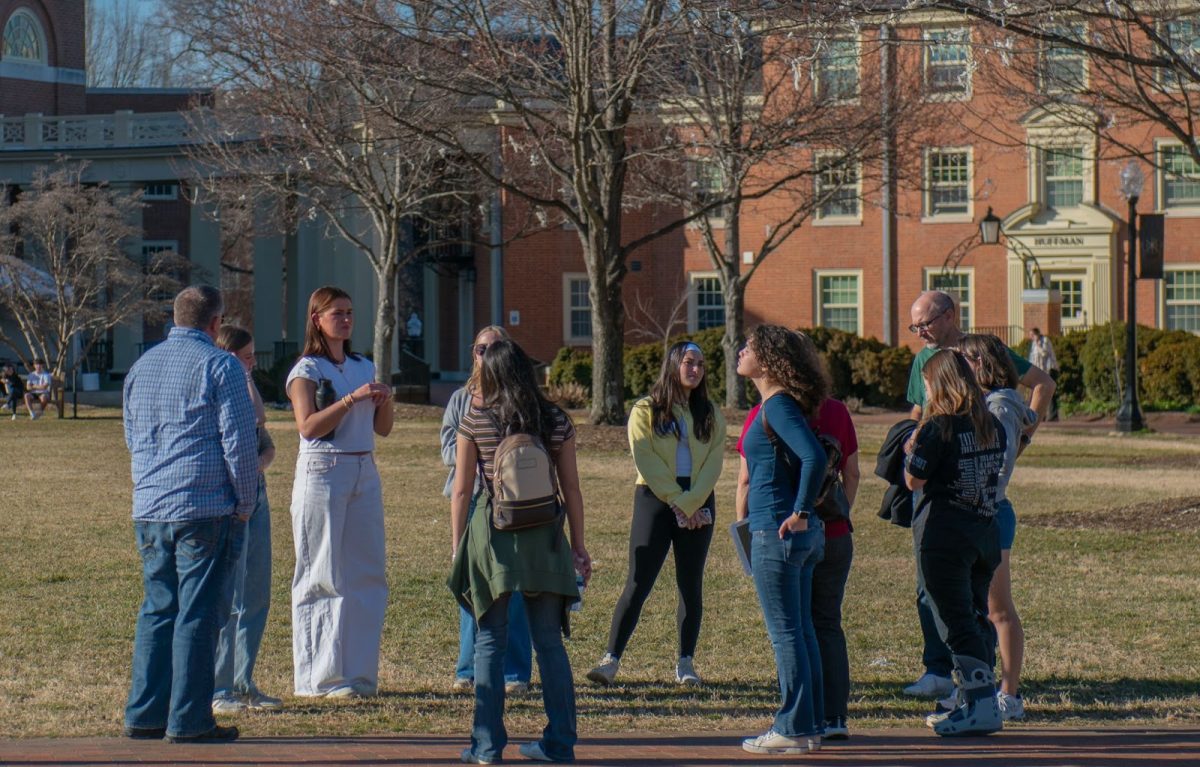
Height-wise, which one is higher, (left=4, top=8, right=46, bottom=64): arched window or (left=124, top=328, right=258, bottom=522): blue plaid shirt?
(left=4, top=8, right=46, bottom=64): arched window

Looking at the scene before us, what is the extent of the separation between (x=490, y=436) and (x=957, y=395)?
2018 millimetres

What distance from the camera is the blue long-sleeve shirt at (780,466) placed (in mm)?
6172

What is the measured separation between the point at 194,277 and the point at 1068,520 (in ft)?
131

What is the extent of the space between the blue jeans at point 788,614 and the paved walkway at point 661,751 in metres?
0.18

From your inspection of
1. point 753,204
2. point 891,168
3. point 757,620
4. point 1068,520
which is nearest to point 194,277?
point 753,204

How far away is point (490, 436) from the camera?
6117 millimetres

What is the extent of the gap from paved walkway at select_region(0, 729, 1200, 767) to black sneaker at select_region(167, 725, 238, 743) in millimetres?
49

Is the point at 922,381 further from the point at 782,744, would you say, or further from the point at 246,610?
the point at 246,610

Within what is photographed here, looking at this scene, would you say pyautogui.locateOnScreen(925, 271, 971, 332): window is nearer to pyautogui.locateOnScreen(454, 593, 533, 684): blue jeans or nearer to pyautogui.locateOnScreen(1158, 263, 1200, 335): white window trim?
pyautogui.locateOnScreen(1158, 263, 1200, 335): white window trim

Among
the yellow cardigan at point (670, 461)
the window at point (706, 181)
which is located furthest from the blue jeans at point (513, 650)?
the window at point (706, 181)

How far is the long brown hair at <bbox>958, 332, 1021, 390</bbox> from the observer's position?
7.07m

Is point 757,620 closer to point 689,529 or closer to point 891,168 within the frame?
point 689,529

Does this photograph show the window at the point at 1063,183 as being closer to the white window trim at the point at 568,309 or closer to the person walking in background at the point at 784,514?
the white window trim at the point at 568,309

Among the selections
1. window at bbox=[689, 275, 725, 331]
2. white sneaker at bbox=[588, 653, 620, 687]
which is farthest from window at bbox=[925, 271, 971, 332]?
white sneaker at bbox=[588, 653, 620, 687]
